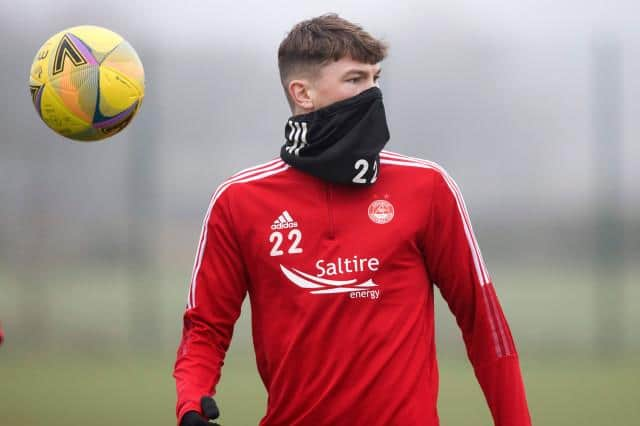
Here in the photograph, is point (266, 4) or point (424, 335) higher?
point (266, 4)

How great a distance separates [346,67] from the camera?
2.55m

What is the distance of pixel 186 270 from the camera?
803 cm

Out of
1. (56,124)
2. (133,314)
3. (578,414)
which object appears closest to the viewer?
(56,124)

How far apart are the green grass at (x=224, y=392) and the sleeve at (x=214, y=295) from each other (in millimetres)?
3462

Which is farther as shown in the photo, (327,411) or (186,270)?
(186,270)

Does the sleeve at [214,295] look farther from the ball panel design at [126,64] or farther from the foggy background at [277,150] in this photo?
the foggy background at [277,150]

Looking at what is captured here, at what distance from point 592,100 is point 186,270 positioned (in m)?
3.34

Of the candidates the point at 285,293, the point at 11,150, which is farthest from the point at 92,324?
the point at 285,293

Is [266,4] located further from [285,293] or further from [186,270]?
[285,293]

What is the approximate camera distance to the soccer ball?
123 inches

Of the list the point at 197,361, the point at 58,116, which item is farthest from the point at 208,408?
the point at 58,116

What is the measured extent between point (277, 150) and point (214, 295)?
5.58 meters

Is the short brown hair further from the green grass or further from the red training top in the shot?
the green grass

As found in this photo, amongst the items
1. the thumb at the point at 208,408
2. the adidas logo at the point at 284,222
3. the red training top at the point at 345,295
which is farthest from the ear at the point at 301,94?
the thumb at the point at 208,408
